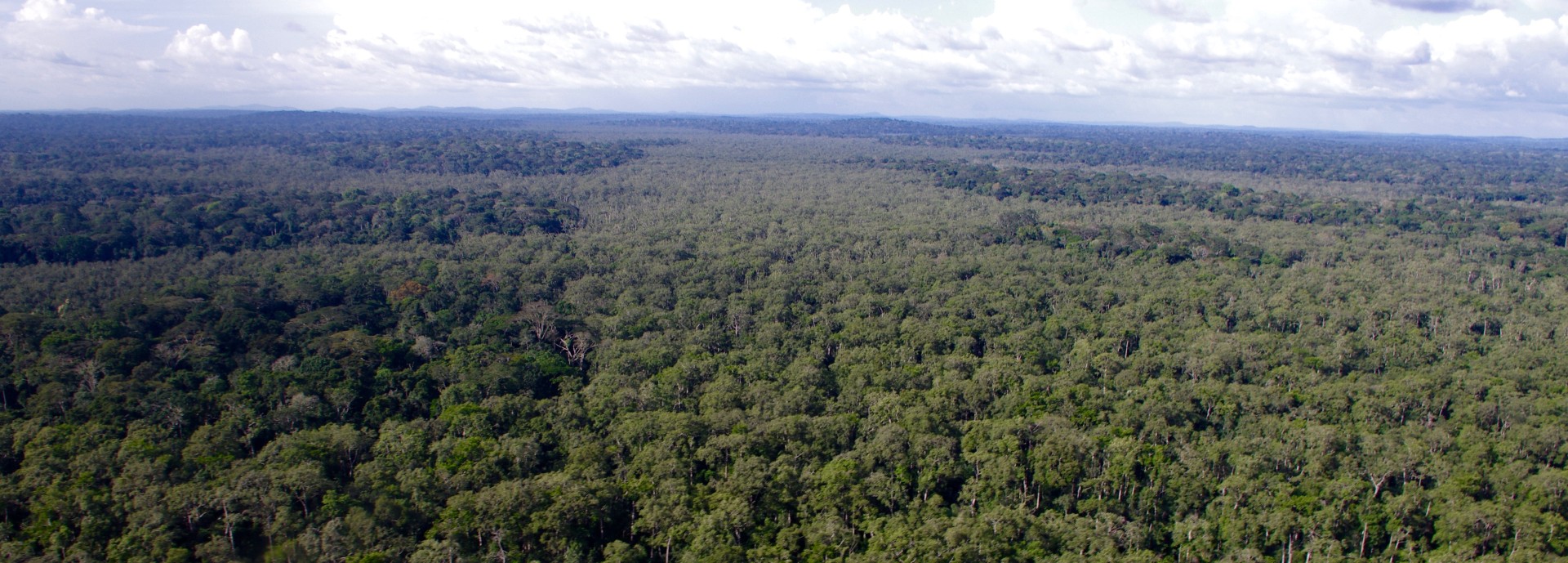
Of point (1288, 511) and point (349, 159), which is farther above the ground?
point (349, 159)

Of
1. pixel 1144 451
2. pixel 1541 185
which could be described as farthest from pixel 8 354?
pixel 1541 185

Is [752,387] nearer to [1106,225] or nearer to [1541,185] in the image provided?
[1106,225]

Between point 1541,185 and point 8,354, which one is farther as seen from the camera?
point 1541,185

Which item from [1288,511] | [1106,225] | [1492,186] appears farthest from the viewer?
[1492,186]

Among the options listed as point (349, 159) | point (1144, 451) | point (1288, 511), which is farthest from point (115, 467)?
point (349, 159)

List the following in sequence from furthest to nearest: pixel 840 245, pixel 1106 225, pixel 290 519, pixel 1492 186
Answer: pixel 1492 186 < pixel 1106 225 < pixel 840 245 < pixel 290 519

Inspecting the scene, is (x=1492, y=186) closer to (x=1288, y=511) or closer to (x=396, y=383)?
(x=1288, y=511)
